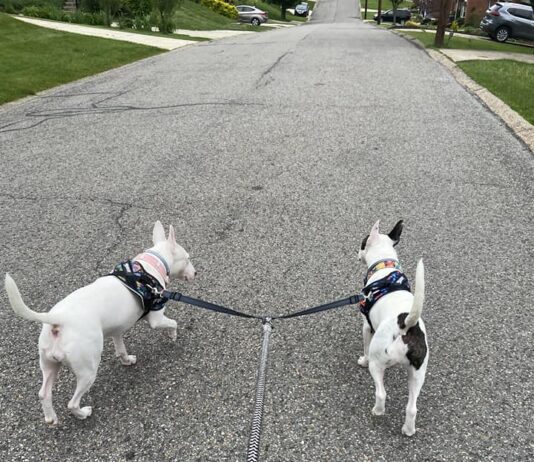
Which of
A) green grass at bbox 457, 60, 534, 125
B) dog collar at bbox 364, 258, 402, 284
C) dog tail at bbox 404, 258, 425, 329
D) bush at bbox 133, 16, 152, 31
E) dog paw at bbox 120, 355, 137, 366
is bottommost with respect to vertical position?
bush at bbox 133, 16, 152, 31

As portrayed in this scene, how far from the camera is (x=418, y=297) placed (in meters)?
2.44

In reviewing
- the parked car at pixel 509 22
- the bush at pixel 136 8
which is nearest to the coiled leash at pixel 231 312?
the parked car at pixel 509 22

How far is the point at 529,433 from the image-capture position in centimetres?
279

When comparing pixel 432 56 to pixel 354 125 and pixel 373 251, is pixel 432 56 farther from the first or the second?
pixel 373 251

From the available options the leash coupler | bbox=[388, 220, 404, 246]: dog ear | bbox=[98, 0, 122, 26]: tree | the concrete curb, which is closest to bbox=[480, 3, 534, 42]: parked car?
the concrete curb

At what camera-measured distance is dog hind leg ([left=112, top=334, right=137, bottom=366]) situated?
326 centimetres

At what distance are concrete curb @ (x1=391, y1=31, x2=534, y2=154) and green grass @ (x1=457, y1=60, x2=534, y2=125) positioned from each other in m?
0.13

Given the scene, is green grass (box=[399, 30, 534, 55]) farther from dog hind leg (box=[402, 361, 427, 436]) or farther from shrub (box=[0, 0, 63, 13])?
shrub (box=[0, 0, 63, 13])

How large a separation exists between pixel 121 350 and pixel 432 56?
678 inches

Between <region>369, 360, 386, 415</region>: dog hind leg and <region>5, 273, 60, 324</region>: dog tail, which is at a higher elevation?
<region>5, 273, 60, 324</region>: dog tail

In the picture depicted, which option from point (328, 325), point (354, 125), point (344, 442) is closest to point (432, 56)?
point (354, 125)

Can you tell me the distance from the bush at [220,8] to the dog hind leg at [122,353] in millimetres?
46089

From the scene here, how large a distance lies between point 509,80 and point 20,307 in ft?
42.6

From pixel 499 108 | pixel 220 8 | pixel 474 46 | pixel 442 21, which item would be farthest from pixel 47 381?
pixel 220 8
